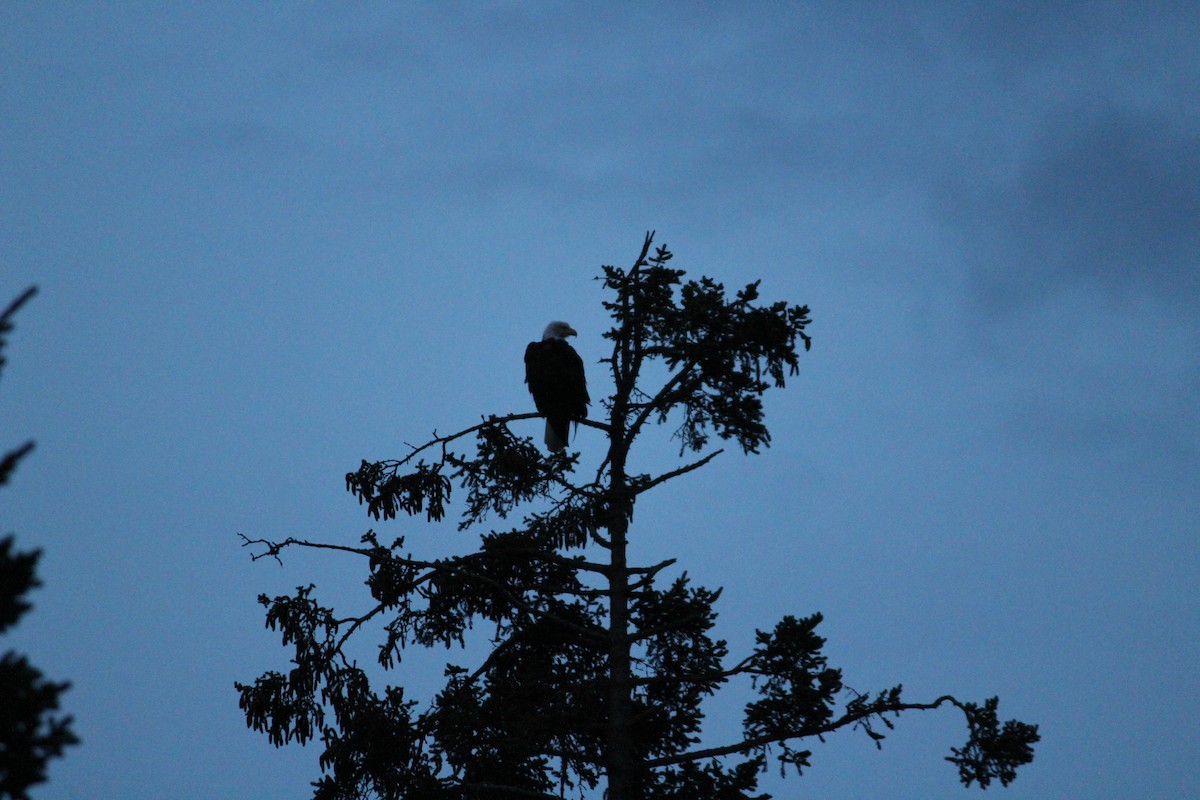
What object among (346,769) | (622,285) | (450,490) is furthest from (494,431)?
(346,769)

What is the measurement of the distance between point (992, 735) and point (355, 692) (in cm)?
563

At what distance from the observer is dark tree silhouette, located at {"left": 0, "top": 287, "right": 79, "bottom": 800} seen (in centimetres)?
390

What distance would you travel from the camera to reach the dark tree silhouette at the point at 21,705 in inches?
154

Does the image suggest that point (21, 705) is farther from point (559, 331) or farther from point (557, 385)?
point (559, 331)

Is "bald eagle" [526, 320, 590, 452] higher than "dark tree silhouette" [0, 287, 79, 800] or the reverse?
higher

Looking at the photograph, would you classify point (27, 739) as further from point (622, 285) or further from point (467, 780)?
point (622, 285)

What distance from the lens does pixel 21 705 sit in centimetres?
407

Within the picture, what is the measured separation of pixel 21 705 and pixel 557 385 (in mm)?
9659

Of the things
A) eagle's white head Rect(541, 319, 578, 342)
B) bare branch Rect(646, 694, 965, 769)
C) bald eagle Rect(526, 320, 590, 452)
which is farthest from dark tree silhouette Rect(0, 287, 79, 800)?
eagle's white head Rect(541, 319, 578, 342)

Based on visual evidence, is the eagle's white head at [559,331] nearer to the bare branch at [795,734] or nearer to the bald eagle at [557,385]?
the bald eagle at [557,385]

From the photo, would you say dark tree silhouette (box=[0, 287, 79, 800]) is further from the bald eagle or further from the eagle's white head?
the eagle's white head

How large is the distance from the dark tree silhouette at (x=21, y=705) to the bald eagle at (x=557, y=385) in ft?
30.5

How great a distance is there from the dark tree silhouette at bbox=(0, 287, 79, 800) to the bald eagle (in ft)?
30.5

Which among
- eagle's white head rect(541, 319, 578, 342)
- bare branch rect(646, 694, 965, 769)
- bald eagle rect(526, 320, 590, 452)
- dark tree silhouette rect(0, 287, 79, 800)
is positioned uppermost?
eagle's white head rect(541, 319, 578, 342)
